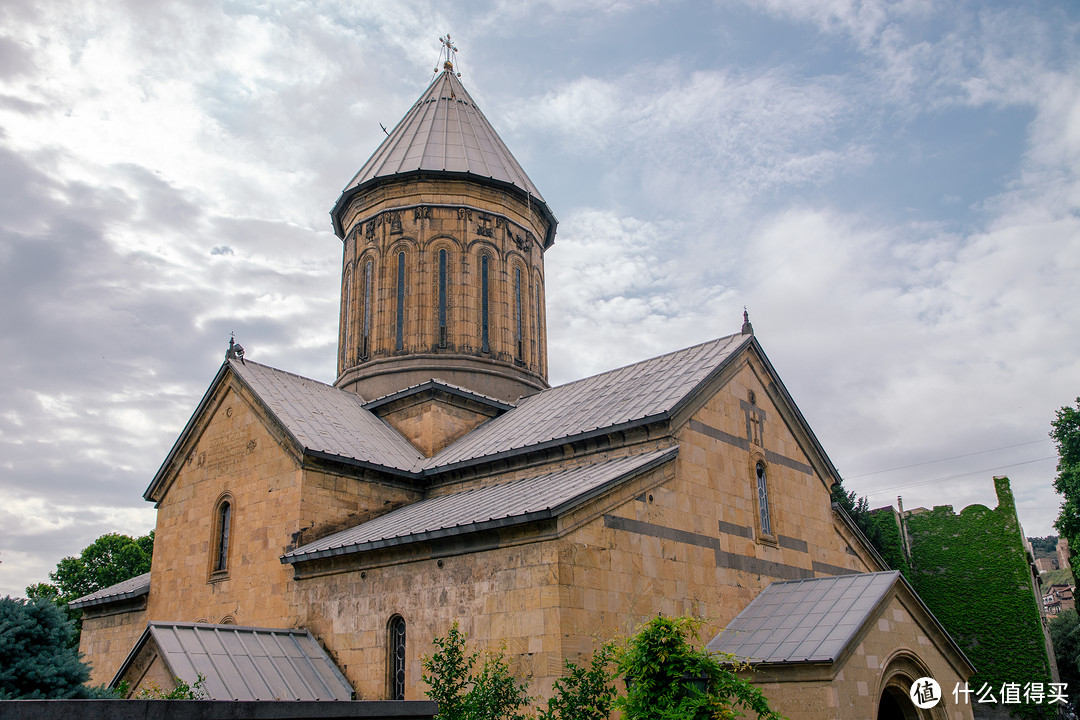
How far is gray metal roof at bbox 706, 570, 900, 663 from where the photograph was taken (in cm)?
1009

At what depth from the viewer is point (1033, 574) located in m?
27.0

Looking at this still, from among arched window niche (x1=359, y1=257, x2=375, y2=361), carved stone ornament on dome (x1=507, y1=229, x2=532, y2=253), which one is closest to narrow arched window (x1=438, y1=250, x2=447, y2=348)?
arched window niche (x1=359, y1=257, x2=375, y2=361)

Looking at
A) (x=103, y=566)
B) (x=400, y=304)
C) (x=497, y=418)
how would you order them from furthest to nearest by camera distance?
(x=103, y=566) < (x=400, y=304) < (x=497, y=418)

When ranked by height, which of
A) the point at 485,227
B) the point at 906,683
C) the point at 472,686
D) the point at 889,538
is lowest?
the point at 906,683

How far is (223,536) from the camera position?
578 inches

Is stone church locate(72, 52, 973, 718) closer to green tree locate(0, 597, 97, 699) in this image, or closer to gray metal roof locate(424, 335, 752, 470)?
gray metal roof locate(424, 335, 752, 470)

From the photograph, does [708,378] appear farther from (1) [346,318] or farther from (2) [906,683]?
(1) [346,318]

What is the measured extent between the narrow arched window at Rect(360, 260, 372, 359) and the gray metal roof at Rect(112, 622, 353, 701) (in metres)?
7.65

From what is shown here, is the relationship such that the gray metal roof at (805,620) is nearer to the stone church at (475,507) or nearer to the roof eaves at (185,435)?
the stone church at (475,507)

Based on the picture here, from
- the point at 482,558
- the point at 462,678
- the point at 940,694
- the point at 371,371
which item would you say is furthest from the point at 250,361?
the point at 940,694

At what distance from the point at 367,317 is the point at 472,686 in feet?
35.3

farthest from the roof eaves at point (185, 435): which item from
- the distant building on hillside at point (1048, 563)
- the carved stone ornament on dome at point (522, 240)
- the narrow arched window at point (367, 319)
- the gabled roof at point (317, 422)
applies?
the distant building on hillside at point (1048, 563)

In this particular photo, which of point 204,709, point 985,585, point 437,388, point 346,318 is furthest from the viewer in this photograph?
point 985,585

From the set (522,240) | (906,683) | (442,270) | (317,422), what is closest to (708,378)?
(906,683)
